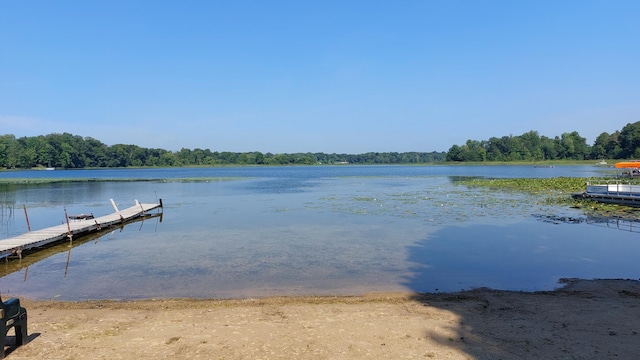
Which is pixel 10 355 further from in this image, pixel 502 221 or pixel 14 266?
pixel 502 221

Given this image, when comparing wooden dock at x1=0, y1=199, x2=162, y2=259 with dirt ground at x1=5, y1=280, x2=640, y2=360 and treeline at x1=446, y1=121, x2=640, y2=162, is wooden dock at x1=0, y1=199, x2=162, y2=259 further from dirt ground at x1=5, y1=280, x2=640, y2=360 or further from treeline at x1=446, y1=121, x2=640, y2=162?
treeline at x1=446, y1=121, x2=640, y2=162

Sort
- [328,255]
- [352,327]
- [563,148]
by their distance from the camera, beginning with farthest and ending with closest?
[563,148] → [328,255] → [352,327]

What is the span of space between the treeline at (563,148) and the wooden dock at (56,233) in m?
146

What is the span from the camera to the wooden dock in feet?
54.3

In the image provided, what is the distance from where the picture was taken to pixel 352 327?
7.86 metres

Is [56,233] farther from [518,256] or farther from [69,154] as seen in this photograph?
[69,154]

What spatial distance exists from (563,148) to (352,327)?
19828 cm

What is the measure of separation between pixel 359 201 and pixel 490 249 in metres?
19.7

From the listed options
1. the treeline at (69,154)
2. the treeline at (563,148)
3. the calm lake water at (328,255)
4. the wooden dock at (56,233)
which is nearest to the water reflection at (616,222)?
the calm lake water at (328,255)

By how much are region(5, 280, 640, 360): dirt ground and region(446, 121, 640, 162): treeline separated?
480ft

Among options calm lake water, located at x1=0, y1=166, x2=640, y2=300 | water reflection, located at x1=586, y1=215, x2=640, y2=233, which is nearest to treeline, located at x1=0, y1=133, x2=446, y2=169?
calm lake water, located at x1=0, y1=166, x2=640, y2=300

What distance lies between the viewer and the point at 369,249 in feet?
54.3

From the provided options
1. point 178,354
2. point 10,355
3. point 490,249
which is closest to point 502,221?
point 490,249

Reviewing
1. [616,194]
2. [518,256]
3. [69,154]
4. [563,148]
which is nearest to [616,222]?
[616,194]
